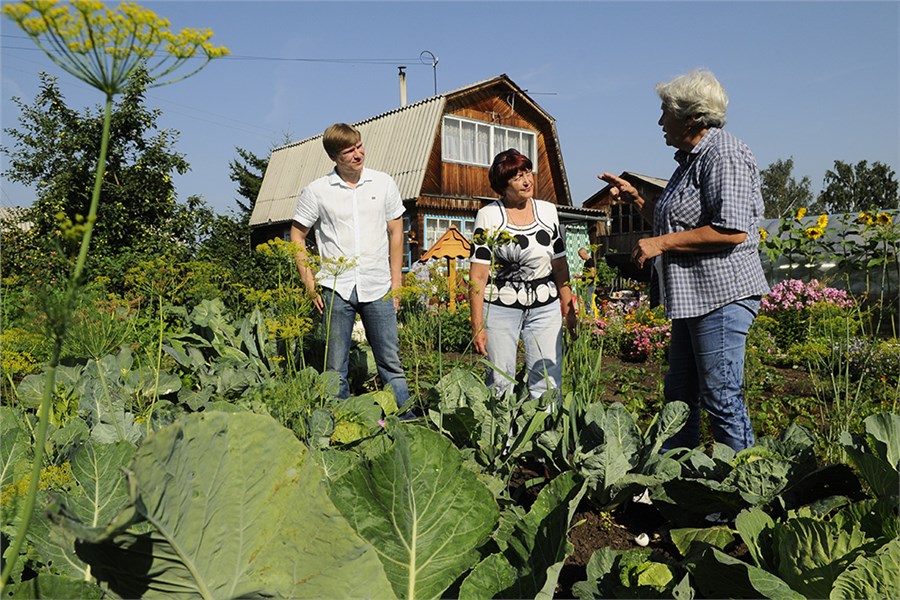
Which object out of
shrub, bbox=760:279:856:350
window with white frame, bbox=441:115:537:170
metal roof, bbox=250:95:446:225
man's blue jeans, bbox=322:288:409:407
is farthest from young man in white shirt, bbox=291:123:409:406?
window with white frame, bbox=441:115:537:170

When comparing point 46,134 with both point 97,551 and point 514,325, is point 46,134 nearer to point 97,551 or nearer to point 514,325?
point 514,325

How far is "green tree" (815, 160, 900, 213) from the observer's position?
158 feet

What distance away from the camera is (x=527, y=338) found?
3.38m

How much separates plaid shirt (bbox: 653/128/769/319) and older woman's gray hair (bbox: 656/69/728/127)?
7 cm

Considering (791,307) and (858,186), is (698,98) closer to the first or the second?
(791,307)

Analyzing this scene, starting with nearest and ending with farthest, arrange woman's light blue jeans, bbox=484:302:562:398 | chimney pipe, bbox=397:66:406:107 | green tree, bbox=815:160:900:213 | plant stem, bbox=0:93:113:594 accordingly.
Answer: plant stem, bbox=0:93:113:594 → woman's light blue jeans, bbox=484:302:562:398 → chimney pipe, bbox=397:66:406:107 → green tree, bbox=815:160:900:213

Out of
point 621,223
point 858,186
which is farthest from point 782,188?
point 621,223

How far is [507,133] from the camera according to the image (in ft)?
64.6

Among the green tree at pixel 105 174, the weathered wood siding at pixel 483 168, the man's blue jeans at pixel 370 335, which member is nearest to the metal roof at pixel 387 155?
the weathered wood siding at pixel 483 168

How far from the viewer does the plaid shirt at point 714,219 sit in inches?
89.5

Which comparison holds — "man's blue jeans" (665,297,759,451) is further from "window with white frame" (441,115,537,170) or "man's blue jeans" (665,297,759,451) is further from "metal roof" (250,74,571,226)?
"window with white frame" (441,115,537,170)

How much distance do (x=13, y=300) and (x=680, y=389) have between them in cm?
737

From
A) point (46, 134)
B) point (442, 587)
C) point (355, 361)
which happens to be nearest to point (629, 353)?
point (355, 361)

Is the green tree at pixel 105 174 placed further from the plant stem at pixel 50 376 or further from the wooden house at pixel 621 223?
the wooden house at pixel 621 223
